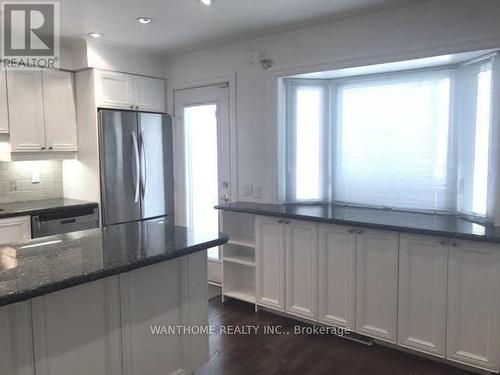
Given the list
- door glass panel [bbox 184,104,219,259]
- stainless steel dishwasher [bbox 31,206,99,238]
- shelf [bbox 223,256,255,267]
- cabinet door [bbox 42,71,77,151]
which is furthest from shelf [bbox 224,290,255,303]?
cabinet door [bbox 42,71,77,151]

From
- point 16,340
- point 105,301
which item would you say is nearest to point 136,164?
point 105,301

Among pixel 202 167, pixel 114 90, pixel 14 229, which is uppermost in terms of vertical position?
pixel 114 90

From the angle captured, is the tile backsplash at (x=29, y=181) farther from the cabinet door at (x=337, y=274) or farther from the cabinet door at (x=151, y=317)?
the cabinet door at (x=337, y=274)

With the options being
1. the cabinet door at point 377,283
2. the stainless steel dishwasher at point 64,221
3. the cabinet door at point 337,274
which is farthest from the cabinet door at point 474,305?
the stainless steel dishwasher at point 64,221

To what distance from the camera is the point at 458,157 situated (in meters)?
3.00

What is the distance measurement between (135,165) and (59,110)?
2.90ft

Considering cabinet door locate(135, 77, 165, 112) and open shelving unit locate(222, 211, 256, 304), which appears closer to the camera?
open shelving unit locate(222, 211, 256, 304)

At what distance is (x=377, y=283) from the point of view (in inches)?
113

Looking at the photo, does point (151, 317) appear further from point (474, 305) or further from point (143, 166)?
point (143, 166)

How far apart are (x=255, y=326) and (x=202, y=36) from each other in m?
2.62

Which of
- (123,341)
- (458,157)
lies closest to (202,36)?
(458,157)

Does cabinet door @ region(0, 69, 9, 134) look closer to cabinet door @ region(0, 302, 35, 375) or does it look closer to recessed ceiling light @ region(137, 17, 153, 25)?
recessed ceiling light @ region(137, 17, 153, 25)

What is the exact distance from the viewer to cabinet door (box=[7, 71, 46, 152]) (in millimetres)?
3521

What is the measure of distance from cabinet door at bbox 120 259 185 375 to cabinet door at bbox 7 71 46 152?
2382mm
